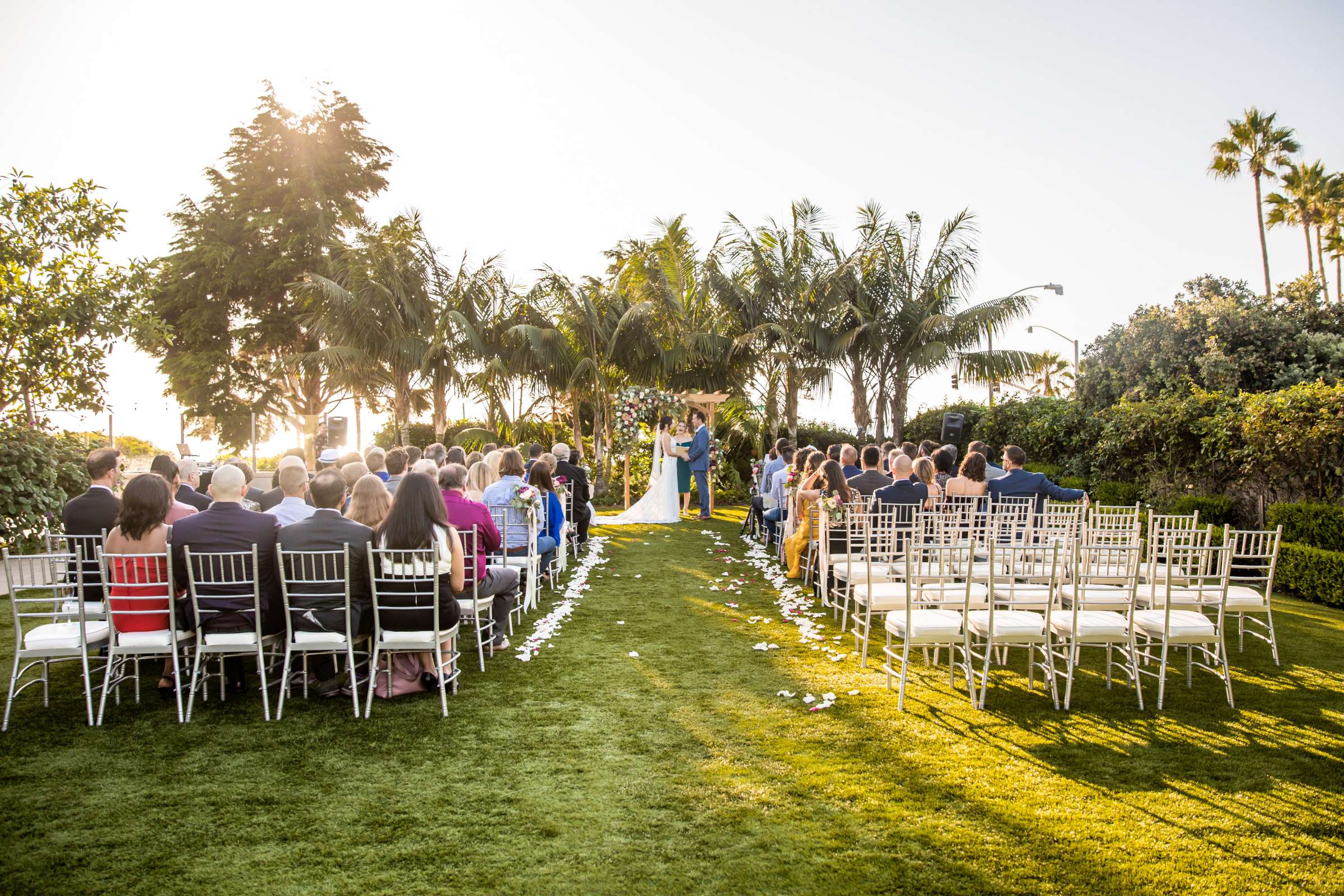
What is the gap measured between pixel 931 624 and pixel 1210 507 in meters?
8.41

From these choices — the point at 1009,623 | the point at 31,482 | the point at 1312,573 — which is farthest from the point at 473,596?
the point at 1312,573

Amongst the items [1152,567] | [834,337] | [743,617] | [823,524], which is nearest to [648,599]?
[743,617]

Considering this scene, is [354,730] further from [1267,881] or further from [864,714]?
[1267,881]

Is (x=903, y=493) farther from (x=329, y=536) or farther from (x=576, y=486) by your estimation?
(x=329, y=536)

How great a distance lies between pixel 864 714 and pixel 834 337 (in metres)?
16.7

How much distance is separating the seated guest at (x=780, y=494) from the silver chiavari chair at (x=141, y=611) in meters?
7.41

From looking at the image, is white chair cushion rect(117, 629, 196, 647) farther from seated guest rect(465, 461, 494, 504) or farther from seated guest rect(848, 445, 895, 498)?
seated guest rect(848, 445, 895, 498)

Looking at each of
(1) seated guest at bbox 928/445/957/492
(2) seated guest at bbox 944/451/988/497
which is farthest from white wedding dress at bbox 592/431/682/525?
(2) seated guest at bbox 944/451/988/497

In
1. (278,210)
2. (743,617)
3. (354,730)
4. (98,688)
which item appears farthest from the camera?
(278,210)

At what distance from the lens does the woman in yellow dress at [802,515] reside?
9297mm

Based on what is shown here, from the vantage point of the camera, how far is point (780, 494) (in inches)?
472

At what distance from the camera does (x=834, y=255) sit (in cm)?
2158

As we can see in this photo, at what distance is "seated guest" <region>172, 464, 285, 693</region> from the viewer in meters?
5.37

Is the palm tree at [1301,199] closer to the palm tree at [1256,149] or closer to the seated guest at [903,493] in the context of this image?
the palm tree at [1256,149]
